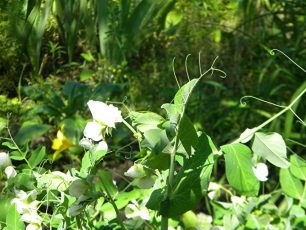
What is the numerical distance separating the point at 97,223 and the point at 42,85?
5.84ft

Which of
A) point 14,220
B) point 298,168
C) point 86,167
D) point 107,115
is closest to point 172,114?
point 107,115

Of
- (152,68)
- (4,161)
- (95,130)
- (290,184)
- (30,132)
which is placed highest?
(95,130)

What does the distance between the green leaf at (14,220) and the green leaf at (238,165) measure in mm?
419

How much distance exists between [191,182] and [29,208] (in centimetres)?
33

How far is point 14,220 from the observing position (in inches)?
54.9

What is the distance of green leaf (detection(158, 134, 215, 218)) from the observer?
3.93ft

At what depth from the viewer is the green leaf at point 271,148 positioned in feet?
4.01

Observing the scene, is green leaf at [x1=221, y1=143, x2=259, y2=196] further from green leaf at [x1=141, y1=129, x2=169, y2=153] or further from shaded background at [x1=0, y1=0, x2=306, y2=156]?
shaded background at [x1=0, y1=0, x2=306, y2=156]

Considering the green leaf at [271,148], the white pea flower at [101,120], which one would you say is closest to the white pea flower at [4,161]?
the white pea flower at [101,120]

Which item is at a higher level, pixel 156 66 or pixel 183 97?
pixel 183 97

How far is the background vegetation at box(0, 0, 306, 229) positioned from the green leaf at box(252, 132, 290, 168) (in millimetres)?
1320

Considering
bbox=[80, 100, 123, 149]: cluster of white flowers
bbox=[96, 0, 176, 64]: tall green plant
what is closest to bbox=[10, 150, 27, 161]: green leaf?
bbox=[80, 100, 123, 149]: cluster of white flowers

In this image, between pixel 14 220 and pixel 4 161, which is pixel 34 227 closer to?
pixel 14 220

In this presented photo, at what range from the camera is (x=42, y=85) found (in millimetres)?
3402
